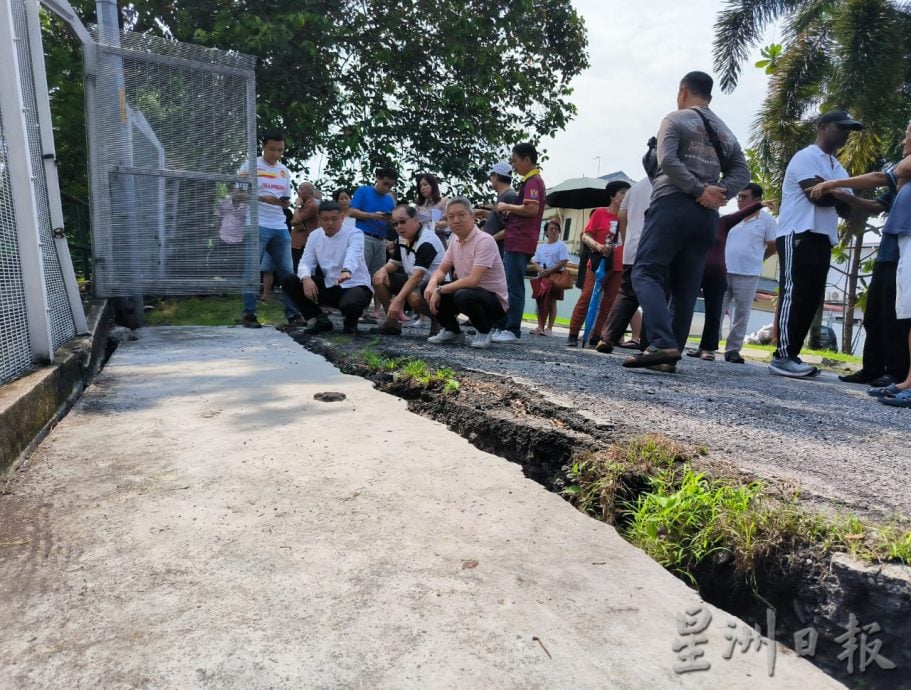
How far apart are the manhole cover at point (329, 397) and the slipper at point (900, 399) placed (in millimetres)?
2974

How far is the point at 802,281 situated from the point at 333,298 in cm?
374

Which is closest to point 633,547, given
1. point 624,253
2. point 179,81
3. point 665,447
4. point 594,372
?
point 665,447

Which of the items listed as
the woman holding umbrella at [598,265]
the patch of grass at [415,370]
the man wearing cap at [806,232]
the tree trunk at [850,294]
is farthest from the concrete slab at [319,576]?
the tree trunk at [850,294]

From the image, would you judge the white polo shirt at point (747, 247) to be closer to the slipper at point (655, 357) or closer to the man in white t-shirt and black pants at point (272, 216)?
the slipper at point (655, 357)

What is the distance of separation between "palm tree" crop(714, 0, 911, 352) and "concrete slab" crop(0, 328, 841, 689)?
14.7 metres

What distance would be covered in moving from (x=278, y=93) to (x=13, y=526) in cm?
940

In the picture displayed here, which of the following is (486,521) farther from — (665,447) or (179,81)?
(179,81)

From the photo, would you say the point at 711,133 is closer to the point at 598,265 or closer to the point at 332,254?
the point at 598,265


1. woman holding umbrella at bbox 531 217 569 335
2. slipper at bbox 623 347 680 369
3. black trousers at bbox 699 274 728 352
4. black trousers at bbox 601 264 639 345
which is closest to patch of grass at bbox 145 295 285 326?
woman holding umbrella at bbox 531 217 569 335

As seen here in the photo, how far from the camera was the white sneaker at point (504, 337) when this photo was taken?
5816mm

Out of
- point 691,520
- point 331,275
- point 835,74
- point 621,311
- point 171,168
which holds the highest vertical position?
point 835,74

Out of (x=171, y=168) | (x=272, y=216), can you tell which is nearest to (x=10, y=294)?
(x=171, y=168)

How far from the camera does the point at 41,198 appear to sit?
11.2 feet

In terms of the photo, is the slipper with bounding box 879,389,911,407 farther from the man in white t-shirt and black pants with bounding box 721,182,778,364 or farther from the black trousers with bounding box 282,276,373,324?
the black trousers with bounding box 282,276,373,324
